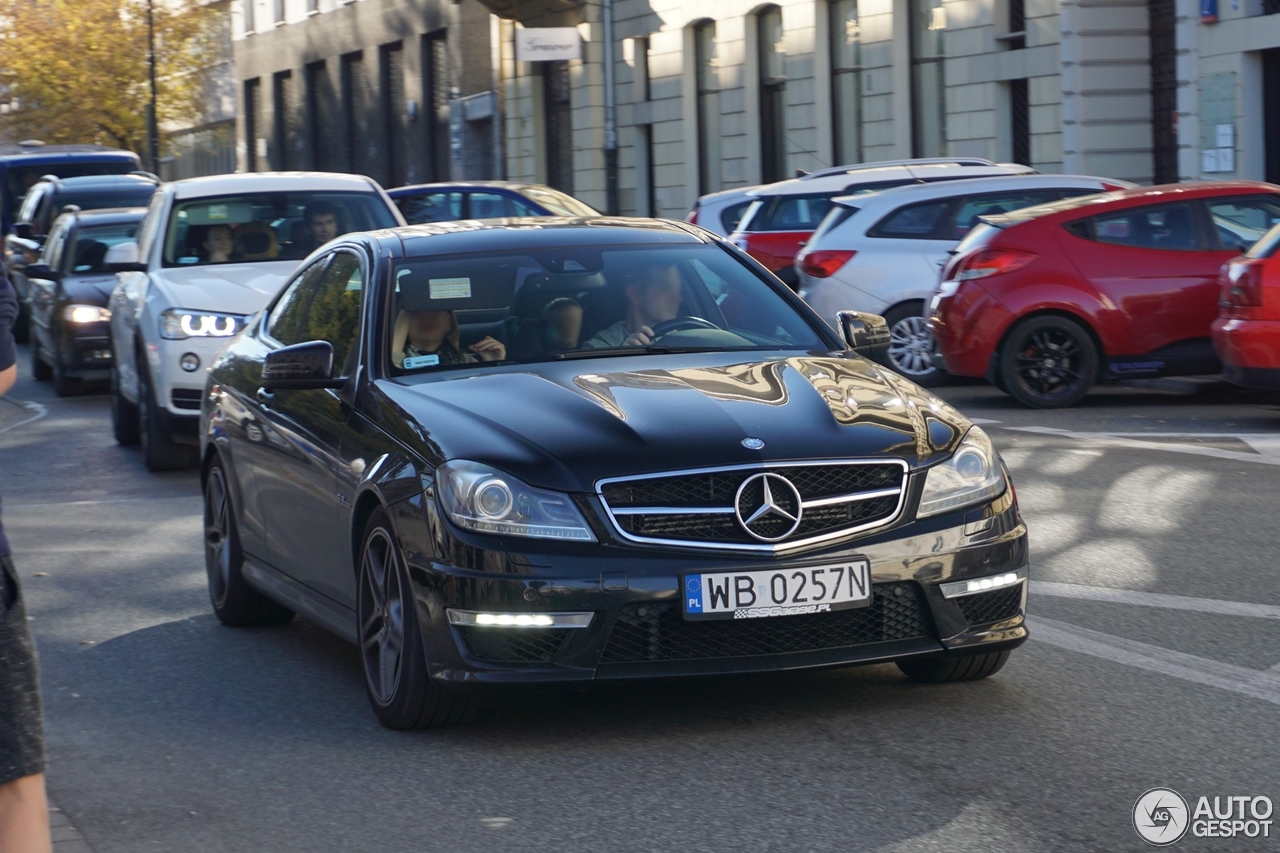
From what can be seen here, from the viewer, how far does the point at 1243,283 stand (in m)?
12.2

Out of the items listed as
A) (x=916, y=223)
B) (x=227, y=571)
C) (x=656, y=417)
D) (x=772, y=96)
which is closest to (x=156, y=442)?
(x=227, y=571)

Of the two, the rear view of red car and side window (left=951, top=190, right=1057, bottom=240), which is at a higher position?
side window (left=951, top=190, right=1057, bottom=240)

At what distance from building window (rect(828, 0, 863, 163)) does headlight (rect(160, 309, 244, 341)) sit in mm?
19446

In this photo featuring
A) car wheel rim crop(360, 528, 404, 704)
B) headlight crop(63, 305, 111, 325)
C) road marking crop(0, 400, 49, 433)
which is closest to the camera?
car wheel rim crop(360, 528, 404, 704)

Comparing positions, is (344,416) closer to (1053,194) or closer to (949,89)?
(1053,194)

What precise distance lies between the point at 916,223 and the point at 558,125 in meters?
26.4

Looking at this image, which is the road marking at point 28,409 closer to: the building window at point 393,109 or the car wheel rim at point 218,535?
the car wheel rim at point 218,535

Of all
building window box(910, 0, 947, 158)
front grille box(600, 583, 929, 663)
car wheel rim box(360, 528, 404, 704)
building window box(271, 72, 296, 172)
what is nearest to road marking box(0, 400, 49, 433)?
car wheel rim box(360, 528, 404, 704)

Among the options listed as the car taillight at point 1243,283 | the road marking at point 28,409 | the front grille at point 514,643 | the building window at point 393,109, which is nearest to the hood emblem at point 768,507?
the front grille at point 514,643

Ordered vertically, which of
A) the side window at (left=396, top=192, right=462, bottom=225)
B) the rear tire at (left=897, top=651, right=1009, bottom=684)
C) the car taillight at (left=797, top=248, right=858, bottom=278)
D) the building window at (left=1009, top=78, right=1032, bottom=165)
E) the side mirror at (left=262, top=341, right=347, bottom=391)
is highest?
the building window at (left=1009, top=78, right=1032, bottom=165)

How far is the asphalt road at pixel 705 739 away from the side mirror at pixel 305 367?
0.98 m

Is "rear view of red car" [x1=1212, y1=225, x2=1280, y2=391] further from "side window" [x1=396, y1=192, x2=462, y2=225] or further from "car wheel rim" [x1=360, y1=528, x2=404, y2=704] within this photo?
"side window" [x1=396, y1=192, x2=462, y2=225]

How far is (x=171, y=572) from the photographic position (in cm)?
891

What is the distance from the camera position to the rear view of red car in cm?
1202
